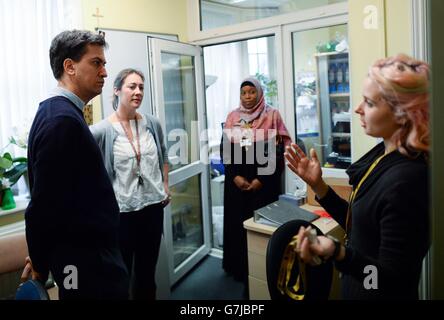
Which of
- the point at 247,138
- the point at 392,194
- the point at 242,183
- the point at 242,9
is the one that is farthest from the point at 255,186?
the point at 392,194

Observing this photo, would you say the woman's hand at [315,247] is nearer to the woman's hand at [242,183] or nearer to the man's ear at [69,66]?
the man's ear at [69,66]

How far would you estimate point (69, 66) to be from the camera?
0.79 metres

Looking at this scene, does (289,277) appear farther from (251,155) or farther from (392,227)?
(251,155)

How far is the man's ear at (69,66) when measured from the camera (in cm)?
79

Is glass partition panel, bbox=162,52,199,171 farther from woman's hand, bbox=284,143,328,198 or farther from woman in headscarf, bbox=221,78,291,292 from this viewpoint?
woman's hand, bbox=284,143,328,198

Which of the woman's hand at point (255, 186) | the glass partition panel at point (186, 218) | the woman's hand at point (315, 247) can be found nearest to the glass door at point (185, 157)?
the glass partition panel at point (186, 218)

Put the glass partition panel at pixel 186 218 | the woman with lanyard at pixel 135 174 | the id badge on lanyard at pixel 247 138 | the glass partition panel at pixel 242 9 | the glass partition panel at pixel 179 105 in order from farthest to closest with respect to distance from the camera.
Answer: the glass partition panel at pixel 186 218, the glass partition panel at pixel 179 105, the id badge on lanyard at pixel 247 138, the glass partition panel at pixel 242 9, the woman with lanyard at pixel 135 174

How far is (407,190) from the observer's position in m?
0.53

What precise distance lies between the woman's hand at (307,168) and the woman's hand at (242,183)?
107 cm

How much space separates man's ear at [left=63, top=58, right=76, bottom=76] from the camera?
0.79 meters

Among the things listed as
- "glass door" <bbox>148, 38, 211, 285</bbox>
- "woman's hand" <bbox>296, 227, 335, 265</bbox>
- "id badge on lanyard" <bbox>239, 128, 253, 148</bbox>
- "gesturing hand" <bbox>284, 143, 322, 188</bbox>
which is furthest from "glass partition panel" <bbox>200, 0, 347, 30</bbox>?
"woman's hand" <bbox>296, 227, 335, 265</bbox>

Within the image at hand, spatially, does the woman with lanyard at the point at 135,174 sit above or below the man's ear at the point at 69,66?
below

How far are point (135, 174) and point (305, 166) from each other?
76 cm
